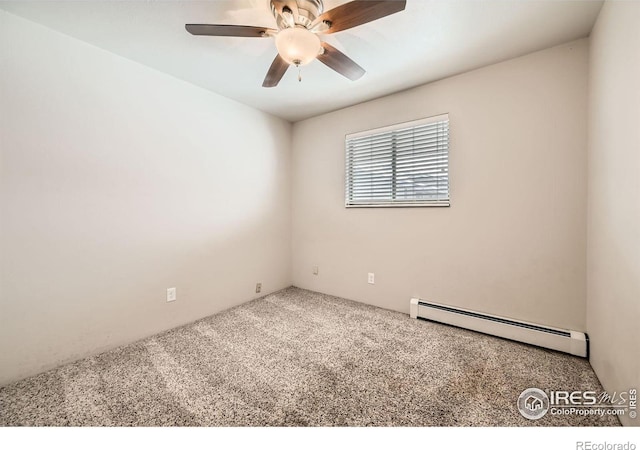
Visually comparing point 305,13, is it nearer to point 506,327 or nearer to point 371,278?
point 371,278

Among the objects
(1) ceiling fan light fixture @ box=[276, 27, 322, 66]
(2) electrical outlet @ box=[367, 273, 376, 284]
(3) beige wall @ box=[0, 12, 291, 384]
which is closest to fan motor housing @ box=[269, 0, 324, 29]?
(1) ceiling fan light fixture @ box=[276, 27, 322, 66]

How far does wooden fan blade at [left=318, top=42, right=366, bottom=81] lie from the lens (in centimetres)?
152

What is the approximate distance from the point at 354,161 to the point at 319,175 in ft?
1.65

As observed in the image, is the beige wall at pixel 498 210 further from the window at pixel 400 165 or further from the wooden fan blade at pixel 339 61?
the wooden fan blade at pixel 339 61

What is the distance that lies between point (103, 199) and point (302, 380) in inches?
76.1

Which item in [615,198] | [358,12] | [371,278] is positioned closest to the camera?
[358,12]

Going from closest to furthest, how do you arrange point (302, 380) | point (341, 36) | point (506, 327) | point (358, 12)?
point (358, 12), point (302, 380), point (341, 36), point (506, 327)

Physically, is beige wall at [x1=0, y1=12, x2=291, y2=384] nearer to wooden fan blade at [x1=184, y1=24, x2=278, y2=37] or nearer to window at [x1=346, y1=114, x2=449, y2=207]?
wooden fan blade at [x1=184, y1=24, x2=278, y2=37]

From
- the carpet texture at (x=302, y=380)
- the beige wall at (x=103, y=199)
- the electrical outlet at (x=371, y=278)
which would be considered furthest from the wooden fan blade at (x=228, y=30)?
the electrical outlet at (x=371, y=278)

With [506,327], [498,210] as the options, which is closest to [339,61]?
[498,210]

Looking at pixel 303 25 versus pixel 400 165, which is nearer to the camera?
pixel 303 25

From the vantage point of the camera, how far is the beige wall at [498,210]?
1.87 metres

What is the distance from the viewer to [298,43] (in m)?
1.30

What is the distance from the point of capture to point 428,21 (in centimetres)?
161
